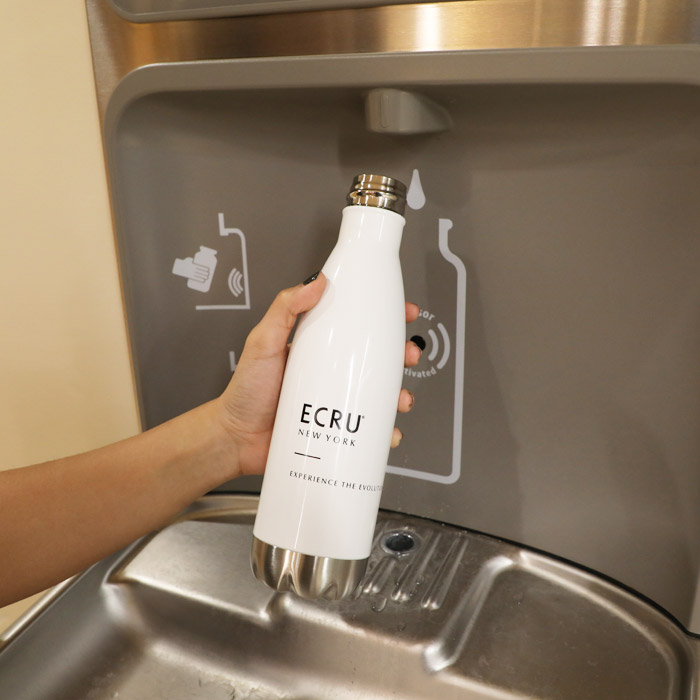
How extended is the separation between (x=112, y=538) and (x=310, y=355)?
0.87 feet

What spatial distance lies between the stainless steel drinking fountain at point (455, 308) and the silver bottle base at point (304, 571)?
0.45 ft

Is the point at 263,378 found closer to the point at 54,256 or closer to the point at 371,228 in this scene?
the point at 371,228

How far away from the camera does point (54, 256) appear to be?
0.75m

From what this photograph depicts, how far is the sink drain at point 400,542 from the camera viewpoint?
68 centimetres

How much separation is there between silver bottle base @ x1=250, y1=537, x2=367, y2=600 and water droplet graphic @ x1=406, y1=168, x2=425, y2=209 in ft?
0.98

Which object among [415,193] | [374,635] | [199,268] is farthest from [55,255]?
[374,635]

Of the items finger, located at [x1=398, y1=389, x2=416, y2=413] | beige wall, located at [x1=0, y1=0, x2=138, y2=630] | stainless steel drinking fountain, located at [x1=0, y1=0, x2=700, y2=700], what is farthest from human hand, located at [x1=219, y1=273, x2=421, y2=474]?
beige wall, located at [x1=0, y1=0, x2=138, y2=630]

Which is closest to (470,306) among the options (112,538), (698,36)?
(698,36)

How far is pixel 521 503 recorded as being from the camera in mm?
646

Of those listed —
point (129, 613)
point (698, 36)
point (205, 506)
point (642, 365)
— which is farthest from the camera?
point (205, 506)

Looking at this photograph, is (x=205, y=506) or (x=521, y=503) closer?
(x=521, y=503)

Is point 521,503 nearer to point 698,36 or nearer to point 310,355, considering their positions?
point 310,355

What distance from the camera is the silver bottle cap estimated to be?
478 mm

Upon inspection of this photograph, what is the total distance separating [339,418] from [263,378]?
139 mm
